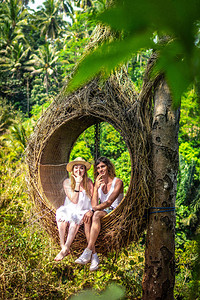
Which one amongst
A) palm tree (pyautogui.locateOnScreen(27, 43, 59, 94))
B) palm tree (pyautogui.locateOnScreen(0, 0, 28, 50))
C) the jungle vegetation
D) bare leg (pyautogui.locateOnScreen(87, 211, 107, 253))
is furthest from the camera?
palm tree (pyautogui.locateOnScreen(0, 0, 28, 50))

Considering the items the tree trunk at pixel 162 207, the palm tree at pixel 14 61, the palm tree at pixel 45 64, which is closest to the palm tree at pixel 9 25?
the palm tree at pixel 14 61

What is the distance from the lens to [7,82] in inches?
754

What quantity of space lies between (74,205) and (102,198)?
325mm

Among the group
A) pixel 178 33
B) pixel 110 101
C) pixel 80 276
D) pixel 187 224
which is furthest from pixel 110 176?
pixel 187 224

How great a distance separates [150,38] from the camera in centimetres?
29

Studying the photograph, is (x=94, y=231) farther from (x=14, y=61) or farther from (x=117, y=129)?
(x=14, y=61)

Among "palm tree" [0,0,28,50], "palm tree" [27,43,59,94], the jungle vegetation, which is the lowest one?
the jungle vegetation

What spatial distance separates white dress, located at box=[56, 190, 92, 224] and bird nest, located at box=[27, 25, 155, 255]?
9cm

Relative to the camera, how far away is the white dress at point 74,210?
8.23ft

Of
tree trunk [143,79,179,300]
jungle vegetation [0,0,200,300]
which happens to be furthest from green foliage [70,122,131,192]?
tree trunk [143,79,179,300]

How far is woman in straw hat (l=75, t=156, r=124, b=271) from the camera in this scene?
2371 millimetres

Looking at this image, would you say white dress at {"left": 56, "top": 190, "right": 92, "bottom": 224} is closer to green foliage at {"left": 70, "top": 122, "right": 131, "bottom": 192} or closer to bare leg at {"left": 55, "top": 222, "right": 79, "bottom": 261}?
bare leg at {"left": 55, "top": 222, "right": 79, "bottom": 261}

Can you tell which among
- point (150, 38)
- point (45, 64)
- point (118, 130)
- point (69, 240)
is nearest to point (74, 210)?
point (69, 240)

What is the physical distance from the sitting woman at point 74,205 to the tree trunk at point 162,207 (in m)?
0.55
